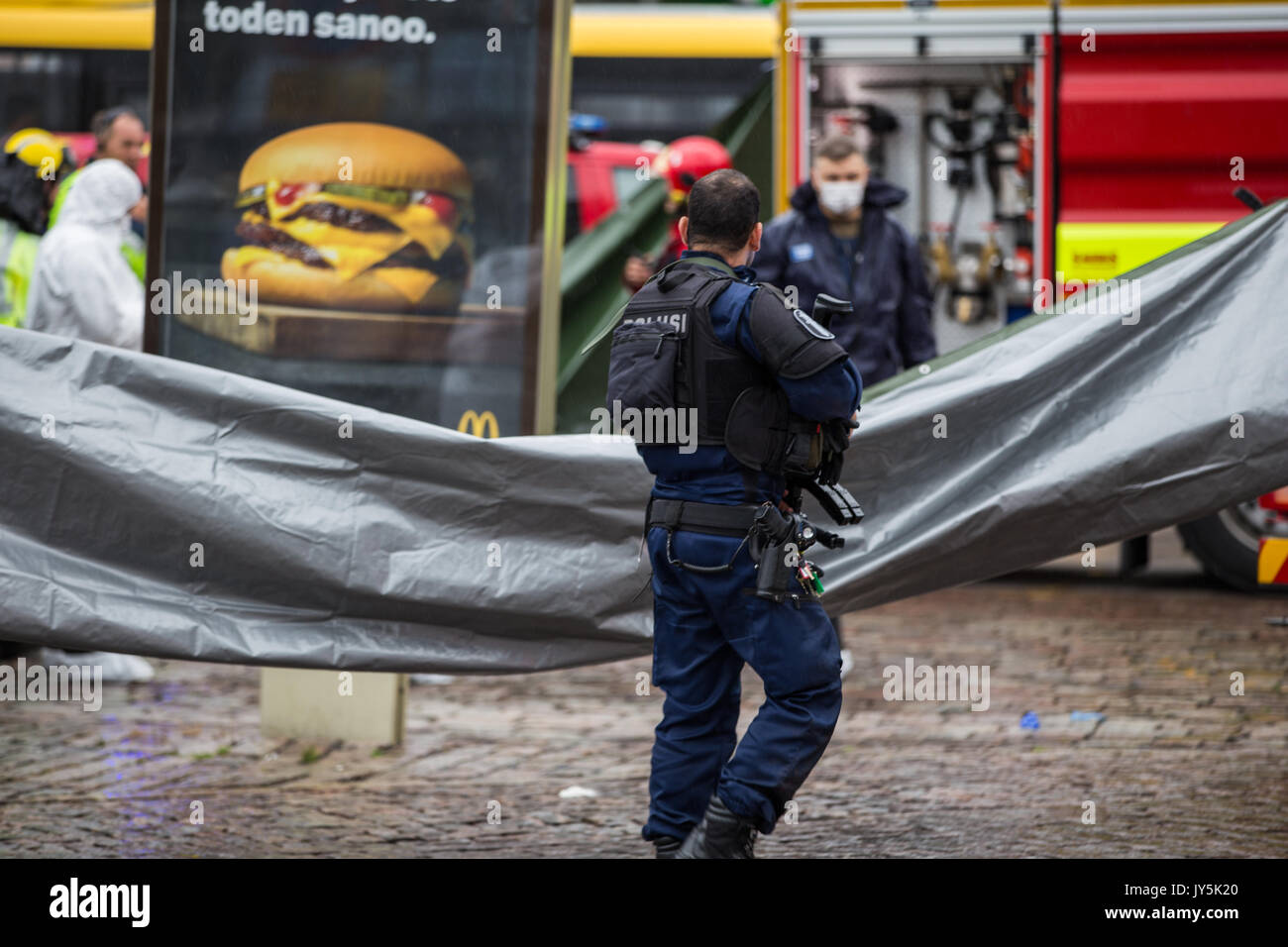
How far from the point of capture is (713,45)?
14.9 meters

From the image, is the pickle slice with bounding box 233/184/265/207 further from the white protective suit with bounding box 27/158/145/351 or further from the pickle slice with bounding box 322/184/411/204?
the white protective suit with bounding box 27/158/145/351

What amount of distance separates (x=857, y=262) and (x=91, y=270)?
3281 millimetres

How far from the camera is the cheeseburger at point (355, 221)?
272 inches

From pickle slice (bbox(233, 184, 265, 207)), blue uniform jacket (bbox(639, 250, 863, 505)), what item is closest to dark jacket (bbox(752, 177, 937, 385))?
pickle slice (bbox(233, 184, 265, 207))

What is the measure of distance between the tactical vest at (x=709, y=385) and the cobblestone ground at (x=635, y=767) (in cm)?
153

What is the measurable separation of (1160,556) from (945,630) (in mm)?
3128

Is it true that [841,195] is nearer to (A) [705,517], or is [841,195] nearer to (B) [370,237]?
(B) [370,237]

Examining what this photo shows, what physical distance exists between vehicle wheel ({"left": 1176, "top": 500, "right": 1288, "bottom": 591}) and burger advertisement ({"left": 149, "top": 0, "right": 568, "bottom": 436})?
15.2 feet

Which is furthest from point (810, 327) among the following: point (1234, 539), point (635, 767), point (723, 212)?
point (1234, 539)

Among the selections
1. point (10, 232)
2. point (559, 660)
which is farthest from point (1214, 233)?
point (10, 232)

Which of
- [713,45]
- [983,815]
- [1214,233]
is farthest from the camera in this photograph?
[713,45]

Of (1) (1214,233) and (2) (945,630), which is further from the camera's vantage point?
(2) (945,630)

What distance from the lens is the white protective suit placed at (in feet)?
25.9
